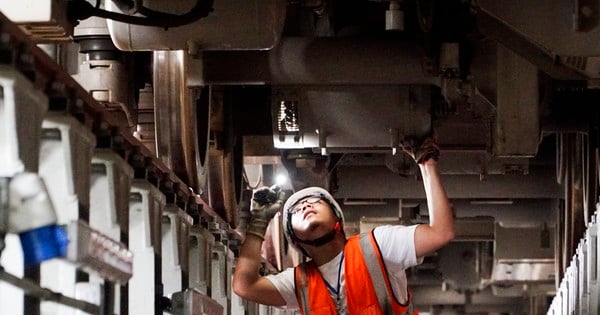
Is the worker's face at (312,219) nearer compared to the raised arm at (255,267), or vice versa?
the worker's face at (312,219)

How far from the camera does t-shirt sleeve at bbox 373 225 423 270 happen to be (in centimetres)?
520

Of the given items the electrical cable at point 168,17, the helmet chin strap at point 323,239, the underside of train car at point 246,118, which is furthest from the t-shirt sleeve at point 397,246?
the electrical cable at point 168,17

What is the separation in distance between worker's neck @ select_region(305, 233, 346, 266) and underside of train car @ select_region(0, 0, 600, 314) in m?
0.47

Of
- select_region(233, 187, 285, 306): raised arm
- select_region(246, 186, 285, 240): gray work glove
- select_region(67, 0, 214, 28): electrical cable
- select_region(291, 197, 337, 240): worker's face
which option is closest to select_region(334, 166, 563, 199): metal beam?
select_region(246, 186, 285, 240): gray work glove

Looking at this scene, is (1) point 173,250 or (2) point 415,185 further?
(2) point 415,185

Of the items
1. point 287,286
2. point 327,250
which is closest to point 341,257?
point 327,250

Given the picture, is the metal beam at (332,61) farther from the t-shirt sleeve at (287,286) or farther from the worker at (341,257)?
the t-shirt sleeve at (287,286)

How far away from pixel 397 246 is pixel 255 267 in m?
0.59

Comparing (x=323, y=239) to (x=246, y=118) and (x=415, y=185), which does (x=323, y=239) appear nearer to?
(x=246, y=118)

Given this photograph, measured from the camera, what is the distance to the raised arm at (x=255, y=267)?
18.0ft

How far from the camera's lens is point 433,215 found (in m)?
5.32

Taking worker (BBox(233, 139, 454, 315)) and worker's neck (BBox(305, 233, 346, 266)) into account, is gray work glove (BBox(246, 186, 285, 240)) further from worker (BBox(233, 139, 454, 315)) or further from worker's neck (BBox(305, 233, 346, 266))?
worker's neck (BBox(305, 233, 346, 266))

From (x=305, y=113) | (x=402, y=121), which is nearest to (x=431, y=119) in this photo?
(x=402, y=121)

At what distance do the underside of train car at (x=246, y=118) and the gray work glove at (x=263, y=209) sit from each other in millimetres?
291
